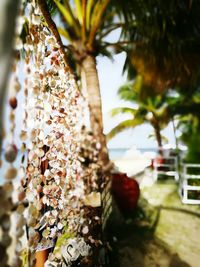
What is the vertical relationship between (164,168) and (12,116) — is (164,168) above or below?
below

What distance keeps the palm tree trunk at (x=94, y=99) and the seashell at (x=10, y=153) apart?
288cm

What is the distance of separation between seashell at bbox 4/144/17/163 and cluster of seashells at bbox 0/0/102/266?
17 cm

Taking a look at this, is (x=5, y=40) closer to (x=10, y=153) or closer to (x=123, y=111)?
(x=10, y=153)

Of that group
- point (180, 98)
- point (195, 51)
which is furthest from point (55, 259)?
point (180, 98)

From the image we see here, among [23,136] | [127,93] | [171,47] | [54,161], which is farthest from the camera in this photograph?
[127,93]

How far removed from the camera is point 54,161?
7.48 ft

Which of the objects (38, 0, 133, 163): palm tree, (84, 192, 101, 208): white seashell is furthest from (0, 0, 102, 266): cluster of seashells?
(38, 0, 133, 163): palm tree

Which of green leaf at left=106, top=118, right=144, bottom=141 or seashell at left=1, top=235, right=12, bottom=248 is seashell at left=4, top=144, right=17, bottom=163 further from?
green leaf at left=106, top=118, right=144, bottom=141

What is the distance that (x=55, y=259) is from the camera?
2.50m

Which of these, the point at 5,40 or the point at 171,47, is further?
the point at 171,47

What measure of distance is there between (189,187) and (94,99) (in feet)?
9.24

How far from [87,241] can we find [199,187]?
3.87 m

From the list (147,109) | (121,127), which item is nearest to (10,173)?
(121,127)

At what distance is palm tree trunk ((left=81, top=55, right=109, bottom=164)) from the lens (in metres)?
3.89
